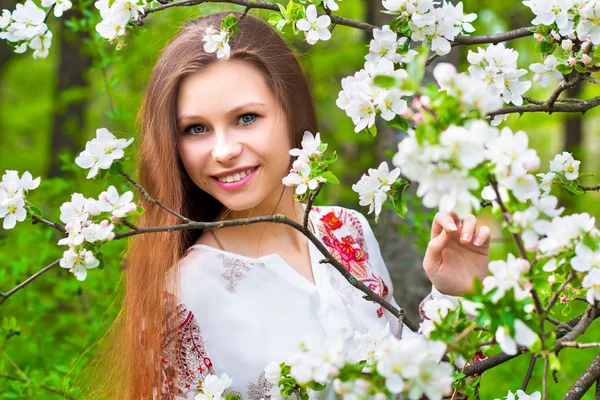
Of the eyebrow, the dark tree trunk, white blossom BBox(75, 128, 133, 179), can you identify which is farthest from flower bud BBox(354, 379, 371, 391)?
the dark tree trunk

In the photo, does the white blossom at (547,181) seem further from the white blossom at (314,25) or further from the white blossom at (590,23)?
the white blossom at (314,25)

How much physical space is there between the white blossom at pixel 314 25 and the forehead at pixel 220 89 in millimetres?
291

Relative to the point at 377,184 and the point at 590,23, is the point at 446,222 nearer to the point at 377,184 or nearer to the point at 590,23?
the point at 377,184

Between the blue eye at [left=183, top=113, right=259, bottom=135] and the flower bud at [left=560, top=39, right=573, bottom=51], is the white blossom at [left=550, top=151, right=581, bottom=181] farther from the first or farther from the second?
the blue eye at [left=183, top=113, right=259, bottom=135]

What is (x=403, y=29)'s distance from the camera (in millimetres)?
1650

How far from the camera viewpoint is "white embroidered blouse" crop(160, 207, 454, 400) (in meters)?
1.87

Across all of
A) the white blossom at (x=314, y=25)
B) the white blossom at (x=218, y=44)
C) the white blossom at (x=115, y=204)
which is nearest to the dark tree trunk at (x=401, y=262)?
the white blossom at (x=314, y=25)

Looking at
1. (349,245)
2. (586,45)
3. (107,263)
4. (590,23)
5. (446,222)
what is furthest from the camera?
(107,263)

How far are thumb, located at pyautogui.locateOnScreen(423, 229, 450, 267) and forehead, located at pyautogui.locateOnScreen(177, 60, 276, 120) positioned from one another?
0.56 m

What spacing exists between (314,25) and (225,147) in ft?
1.23

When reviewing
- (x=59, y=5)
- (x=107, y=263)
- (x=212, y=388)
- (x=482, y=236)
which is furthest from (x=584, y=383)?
(x=107, y=263)

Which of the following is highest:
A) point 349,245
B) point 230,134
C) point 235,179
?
point 230,134

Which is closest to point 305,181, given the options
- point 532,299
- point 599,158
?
point 532,299

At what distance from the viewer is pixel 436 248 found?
1.85m
